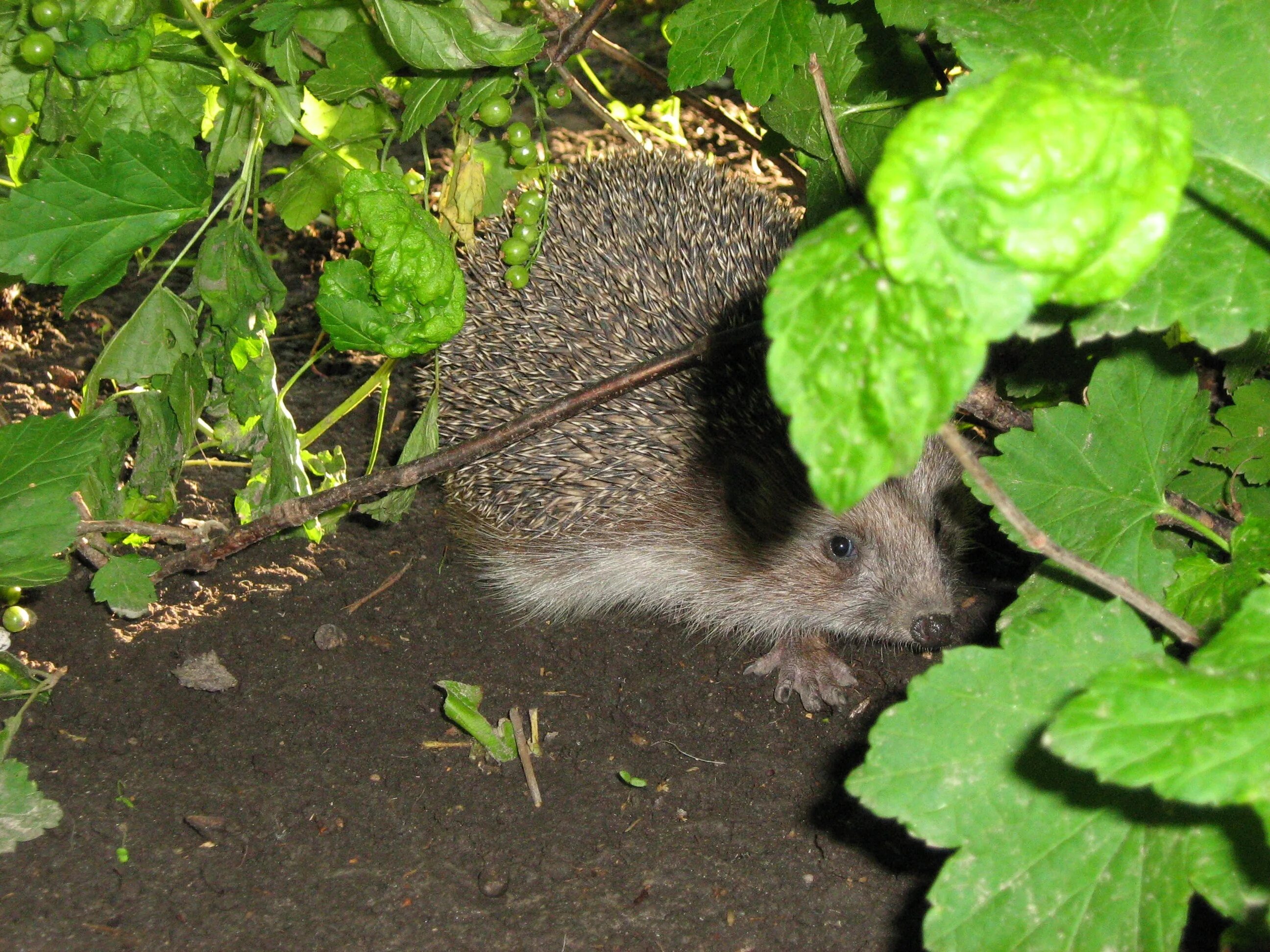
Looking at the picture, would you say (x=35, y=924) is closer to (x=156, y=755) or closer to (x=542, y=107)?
(x=156, y=755)

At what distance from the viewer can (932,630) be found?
3994mm

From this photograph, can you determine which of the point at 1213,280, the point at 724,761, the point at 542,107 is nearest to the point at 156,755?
the point at 724,761

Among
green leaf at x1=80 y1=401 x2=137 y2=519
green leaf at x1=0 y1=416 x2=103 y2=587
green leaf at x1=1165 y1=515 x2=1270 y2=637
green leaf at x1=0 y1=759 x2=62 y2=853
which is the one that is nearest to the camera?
green leaf at x1=1165 y1=515 x2=1270 y2=637

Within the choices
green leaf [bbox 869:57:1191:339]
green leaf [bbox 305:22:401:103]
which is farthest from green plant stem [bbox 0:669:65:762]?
green leaf [bbox 869:57:1191:339]

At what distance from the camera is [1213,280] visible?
1.92 m

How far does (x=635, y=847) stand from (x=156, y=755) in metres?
1.47

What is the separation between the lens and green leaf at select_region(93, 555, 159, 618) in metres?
3.41

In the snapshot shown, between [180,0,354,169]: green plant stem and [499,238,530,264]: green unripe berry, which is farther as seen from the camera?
[499,238,530,264]: green unripe berry

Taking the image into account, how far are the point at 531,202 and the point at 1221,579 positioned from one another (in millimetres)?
2503

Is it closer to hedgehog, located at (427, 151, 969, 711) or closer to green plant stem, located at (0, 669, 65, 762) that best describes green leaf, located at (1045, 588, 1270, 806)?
hedgehog, located at (427, 151, 969, 711)

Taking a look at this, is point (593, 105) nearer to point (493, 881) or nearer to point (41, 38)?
point (41, 38)

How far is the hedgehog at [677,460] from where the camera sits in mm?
4145

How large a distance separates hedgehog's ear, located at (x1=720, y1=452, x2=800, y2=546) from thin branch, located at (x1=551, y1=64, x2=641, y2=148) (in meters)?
1.51

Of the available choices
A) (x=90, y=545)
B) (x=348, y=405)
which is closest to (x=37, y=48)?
(x=90, y=545)
